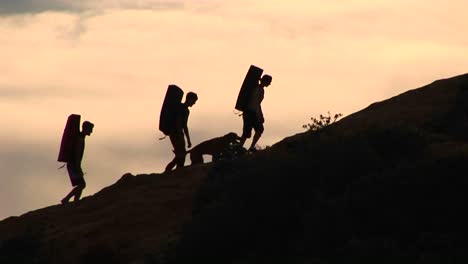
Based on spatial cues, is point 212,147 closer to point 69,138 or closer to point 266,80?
point 266,80

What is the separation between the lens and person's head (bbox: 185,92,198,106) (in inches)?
1256

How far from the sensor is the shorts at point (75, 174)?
32.1 metres

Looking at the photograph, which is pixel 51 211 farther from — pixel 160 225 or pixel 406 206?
pixel 406 206

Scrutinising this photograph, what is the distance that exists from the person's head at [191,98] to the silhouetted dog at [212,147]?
125 centimetres

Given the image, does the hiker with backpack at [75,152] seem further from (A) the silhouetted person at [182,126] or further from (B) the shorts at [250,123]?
(B) the shorts at [250,123]

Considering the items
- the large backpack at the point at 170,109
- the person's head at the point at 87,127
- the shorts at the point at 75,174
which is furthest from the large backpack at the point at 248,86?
the shorts at the point at 75,174

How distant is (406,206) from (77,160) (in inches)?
408

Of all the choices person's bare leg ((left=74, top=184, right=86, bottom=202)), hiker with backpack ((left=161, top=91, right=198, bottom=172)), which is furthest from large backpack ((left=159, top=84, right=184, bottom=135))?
person's bare leg ((left=74, top=184, right=86, bottom=202))

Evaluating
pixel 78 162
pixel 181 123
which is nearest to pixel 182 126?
pixel 181 123

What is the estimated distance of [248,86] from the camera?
1303 inches

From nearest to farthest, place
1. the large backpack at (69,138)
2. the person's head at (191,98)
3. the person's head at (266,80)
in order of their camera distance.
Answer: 1. the person's head at (191,98)
2. the large backpack at (69,138)
3. the person's head at (266,80)

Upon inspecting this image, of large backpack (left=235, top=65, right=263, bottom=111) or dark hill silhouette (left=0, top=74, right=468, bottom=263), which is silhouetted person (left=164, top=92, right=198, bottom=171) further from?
large backpack (left=235, top=65, right=263, bottom=111)

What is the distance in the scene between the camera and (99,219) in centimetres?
3011

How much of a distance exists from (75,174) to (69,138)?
2.39ft
